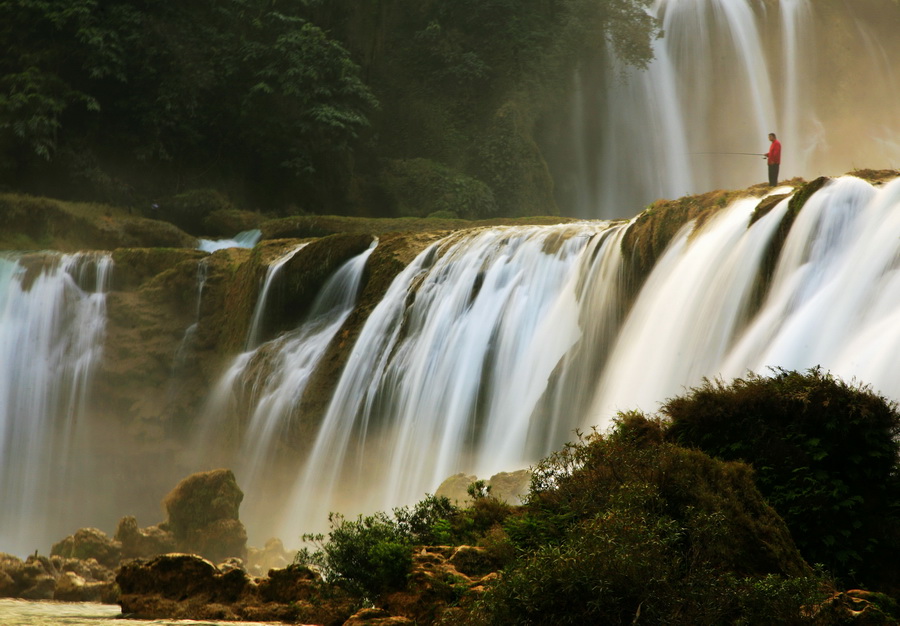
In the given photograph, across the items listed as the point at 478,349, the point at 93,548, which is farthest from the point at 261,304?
the point at 93,548

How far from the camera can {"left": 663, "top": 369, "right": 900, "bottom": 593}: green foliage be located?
7777mm

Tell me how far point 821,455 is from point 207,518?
39.6 ft

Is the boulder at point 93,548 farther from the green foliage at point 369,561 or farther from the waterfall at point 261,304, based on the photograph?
the green foliage at point 369,561

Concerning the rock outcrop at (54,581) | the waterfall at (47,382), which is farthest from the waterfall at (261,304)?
the rock outcrop at (54,581)

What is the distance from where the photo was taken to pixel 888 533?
777 centimetres

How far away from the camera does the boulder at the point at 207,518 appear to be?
56.3 feet

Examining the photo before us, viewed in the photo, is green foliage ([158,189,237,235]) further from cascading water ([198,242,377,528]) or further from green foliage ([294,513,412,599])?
green foliage ([294,513,412,599])

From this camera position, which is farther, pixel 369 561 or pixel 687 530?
pixel 369 561

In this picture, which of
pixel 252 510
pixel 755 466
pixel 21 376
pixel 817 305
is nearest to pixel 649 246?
pixel 817 305

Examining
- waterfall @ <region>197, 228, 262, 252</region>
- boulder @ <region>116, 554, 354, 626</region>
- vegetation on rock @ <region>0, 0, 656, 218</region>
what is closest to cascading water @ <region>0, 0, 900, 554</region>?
waterfall @ <region>197, 228, 262, 252</region>

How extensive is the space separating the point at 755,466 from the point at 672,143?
38.6m

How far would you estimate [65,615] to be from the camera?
31.8 feet

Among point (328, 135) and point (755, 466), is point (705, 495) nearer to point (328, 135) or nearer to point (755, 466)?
point (755, 466)

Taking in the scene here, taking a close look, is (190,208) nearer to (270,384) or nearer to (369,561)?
(270,384)
